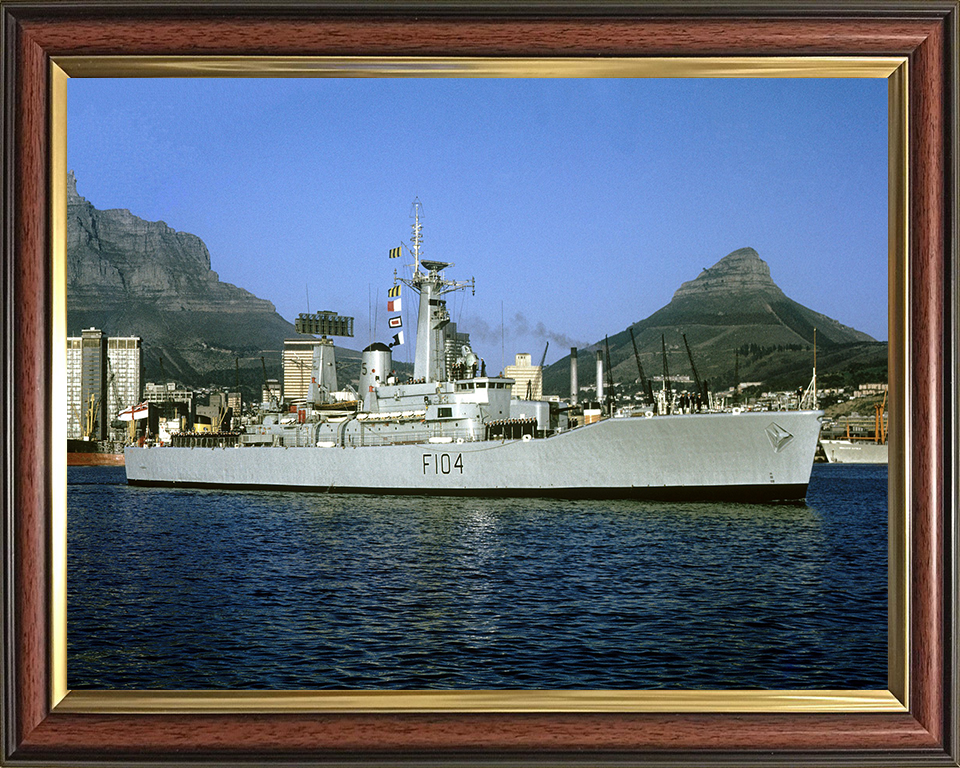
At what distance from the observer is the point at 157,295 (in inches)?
310

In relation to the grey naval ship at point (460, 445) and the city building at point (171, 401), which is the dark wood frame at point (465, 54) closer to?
the city building at point (171, 401)

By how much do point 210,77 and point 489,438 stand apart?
25747 millimetres

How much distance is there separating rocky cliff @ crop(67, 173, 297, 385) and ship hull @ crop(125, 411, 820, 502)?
1637 centimetres

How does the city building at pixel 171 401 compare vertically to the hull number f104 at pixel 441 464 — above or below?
above

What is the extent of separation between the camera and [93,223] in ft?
17.5

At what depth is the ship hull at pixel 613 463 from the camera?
24469 millimetres

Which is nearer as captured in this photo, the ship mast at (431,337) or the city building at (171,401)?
the city building at (171,401)

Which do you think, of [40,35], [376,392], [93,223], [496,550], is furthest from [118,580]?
[376,392]

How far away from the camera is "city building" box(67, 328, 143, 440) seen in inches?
197

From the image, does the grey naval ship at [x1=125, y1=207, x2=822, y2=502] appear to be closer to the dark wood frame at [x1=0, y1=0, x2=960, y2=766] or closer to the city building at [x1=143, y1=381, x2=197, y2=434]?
the city building at [x1=143, y1=381, x2=197, y2=434]

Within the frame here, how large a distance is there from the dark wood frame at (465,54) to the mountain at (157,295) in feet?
1.40

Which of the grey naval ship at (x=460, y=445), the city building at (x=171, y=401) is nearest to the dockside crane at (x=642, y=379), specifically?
the grey naval ship at (x=460, y=445)

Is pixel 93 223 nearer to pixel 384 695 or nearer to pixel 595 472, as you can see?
pixel 384 695

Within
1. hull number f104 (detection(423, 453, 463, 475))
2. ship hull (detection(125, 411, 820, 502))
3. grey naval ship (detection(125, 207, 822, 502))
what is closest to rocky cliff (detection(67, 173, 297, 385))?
grey naval ship (detection(125, 207, 822, 502))
